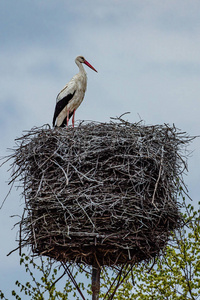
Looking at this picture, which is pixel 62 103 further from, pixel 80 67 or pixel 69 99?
pixel 80 67

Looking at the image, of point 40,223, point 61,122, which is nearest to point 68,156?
point 40,223

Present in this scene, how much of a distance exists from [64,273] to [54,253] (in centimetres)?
39

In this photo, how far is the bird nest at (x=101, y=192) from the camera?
8.72 m

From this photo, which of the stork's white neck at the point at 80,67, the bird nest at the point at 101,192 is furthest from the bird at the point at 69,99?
the bird nest at the point at 101,192

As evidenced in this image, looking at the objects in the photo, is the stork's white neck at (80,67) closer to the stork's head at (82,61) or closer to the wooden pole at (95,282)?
the stork's head at (82,61)

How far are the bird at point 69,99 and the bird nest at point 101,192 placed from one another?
2834 millimetres

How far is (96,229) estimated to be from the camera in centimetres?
862

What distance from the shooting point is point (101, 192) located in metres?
8.85

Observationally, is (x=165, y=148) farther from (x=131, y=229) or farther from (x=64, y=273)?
(x=64, y=273)

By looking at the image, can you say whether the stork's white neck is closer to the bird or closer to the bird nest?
the bird

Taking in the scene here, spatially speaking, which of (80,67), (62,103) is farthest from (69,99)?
(80,67)

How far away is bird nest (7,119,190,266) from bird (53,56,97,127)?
112 inches

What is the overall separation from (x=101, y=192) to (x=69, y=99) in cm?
387

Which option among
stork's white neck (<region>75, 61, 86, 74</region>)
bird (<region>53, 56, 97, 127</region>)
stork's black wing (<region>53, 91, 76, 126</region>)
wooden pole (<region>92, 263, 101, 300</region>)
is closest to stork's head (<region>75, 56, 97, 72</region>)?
stork's white neck (<region>75, 61, 86, 74</region>)
